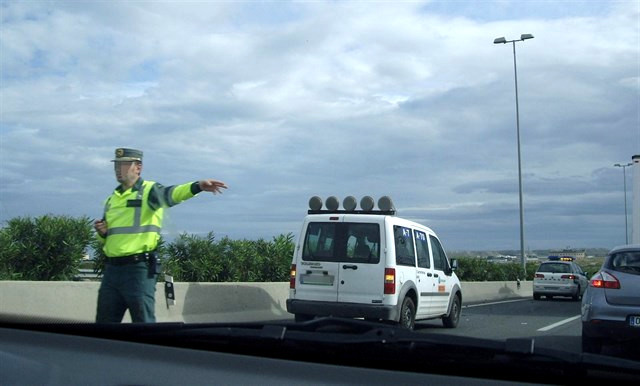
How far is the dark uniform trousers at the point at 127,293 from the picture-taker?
4.50 metres

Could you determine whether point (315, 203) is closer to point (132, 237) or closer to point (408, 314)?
point (408, 314)

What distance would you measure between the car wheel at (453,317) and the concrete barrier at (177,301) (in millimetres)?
2845

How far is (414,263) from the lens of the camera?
1204cm

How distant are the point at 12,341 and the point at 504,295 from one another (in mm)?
25926

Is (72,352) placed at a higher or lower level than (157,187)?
lower

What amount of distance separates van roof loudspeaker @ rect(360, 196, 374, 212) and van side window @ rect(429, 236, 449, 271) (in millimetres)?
1590

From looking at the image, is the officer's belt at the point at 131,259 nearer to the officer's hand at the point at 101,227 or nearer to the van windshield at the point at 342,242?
the officer's hand at the point at 101,227

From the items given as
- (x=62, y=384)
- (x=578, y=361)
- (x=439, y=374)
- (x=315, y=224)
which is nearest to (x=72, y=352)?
(x=62, y=384)

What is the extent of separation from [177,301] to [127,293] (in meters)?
2.53

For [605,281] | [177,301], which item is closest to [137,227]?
[177,301]

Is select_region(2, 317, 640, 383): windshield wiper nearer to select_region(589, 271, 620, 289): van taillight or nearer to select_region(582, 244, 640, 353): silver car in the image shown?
select_region(582, 244, 640, 353): silver car

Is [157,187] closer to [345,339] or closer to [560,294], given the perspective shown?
[345,339]

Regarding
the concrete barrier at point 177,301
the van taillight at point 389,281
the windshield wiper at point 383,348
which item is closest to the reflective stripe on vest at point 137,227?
the concrete barrier at point 177,301

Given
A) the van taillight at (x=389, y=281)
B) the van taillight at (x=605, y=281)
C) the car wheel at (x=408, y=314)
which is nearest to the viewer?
the van taillight at (x=605, y=281)
